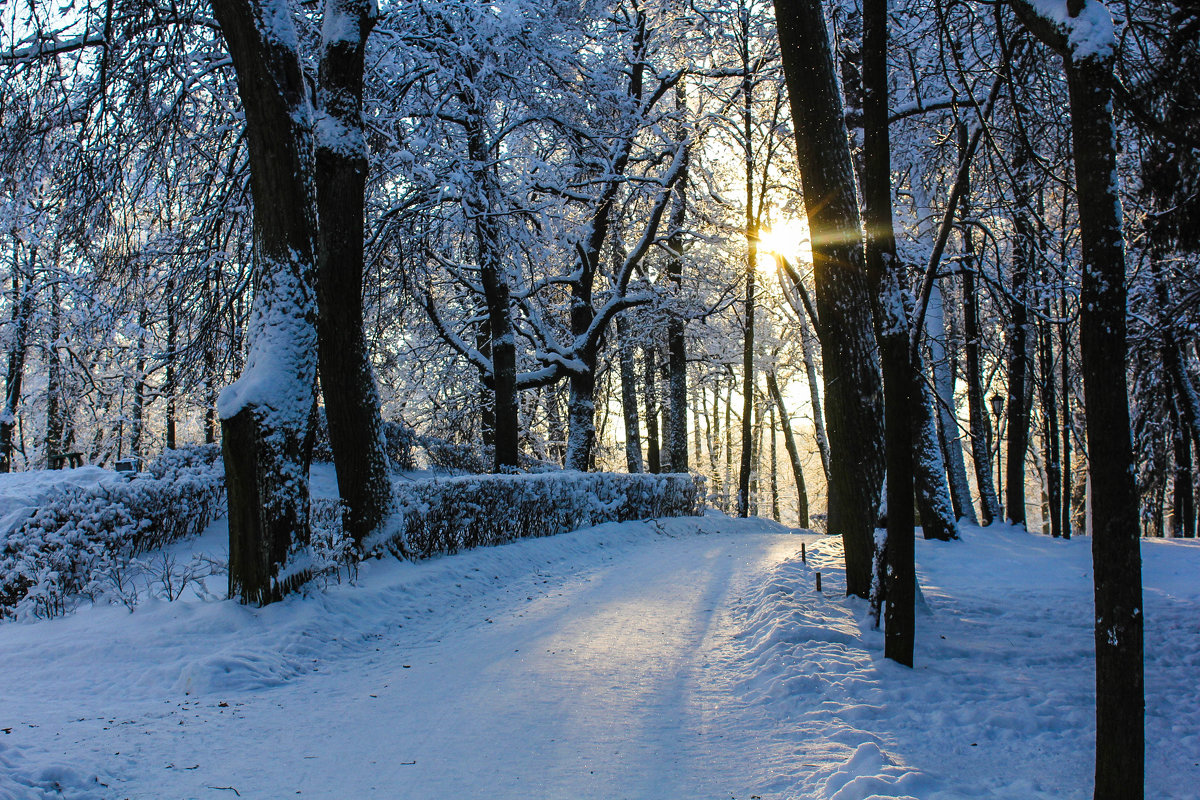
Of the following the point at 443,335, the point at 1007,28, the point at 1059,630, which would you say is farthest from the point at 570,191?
the point at 1059,630

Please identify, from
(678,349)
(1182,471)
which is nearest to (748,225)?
(678,349)

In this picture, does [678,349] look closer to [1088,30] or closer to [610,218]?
[610,218]

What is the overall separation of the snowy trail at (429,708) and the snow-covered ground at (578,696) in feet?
0.06

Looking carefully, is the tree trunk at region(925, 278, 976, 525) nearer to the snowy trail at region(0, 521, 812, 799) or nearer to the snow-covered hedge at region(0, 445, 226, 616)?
the snowy trail at region(0, 521, 812, 799)

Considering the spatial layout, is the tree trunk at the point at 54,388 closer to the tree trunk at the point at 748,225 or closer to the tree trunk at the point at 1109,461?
the tree trunk at the point at 748,225

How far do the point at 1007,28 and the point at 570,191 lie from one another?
367 inches

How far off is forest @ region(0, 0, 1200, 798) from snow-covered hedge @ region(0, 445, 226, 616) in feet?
4.81

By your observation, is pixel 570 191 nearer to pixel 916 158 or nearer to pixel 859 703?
pixel 916 158

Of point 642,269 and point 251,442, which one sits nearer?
point 251,442

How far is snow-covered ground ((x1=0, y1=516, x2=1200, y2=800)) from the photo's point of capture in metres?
3.27

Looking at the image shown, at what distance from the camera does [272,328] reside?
250 inches

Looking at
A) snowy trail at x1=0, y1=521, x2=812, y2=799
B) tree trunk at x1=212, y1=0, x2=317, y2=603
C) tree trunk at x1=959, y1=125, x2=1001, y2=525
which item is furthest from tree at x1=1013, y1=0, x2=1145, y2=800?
tree trunk at x1=959, y1=125, x2=1001, y2=525

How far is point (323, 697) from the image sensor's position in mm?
4562

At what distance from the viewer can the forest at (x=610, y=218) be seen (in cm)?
471
